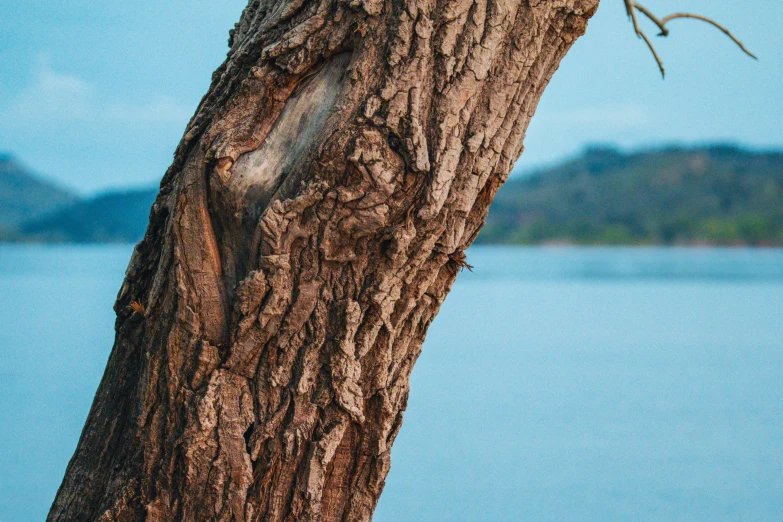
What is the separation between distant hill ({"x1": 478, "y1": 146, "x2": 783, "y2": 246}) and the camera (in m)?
57.2

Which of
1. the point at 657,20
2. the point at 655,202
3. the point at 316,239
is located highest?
the point at 655,202

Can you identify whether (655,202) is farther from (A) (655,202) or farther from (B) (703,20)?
(B) (703,20)

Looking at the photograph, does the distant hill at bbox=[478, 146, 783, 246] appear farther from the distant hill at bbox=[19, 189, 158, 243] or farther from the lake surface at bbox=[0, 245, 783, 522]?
the lake surface at bbox=[0, 245, 783, 522]

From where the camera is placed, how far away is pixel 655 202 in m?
61.9

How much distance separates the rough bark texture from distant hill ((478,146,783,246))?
57803mm

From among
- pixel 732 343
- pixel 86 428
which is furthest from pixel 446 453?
pixel 732 343

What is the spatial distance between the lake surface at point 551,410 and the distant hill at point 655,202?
46.1 meters

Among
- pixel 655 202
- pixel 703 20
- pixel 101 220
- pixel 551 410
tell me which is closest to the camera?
pixel 703 20

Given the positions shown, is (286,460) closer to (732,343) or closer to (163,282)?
(163,282)

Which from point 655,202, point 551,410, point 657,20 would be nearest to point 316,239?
point 657,20

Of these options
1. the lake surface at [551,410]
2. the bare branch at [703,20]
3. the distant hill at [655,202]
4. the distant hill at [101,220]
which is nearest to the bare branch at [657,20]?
the bare branch at [703,20]

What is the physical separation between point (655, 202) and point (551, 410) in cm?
5893

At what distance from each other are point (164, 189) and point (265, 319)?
0.44 metres

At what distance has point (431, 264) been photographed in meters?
1.61
